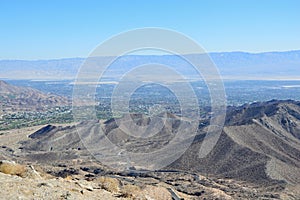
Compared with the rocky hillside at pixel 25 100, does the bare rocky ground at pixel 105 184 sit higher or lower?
higher

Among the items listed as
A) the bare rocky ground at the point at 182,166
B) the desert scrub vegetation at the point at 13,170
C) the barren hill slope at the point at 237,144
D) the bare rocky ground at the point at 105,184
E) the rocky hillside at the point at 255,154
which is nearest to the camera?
the bare rocky ground at the point at 105,184

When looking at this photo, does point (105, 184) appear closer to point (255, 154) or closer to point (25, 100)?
point (255, 154)

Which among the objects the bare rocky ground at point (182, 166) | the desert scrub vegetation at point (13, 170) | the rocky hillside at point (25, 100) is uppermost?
the desert scrub vegetation at point (13, 170)

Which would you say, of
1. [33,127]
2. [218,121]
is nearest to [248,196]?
[218,121]

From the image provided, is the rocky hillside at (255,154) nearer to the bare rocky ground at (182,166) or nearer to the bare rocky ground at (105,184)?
the bare rocky ground at (182,166)

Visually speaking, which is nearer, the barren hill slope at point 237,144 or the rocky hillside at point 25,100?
the barren hill slope at point 237,144

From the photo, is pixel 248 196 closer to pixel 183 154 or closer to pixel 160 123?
pixel 183 154

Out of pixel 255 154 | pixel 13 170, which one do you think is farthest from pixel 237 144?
pixel 13 170

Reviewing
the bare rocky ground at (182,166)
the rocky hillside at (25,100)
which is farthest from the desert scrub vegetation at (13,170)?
the rocky hillside at (25,100)
